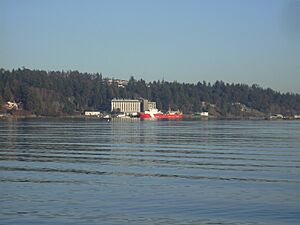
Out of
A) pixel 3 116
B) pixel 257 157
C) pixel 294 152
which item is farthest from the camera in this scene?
pixel 3 116

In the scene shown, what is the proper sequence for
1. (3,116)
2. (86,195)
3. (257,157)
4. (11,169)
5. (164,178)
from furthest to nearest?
(3,116)
(257,157)
(11,169)
(164,178)
(86,195)

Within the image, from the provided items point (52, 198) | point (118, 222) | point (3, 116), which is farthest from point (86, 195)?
point (3, 116)

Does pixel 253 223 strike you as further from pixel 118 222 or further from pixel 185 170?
pixel 185 170

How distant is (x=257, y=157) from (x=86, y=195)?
22.1m

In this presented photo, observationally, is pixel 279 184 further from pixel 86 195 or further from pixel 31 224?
pixel 31 224

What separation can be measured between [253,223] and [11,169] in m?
18.1

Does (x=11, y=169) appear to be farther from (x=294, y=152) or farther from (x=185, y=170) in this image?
(x=294, y=152)

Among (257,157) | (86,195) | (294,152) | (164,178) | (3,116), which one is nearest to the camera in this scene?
(86,195)

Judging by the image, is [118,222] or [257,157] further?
[257,157]

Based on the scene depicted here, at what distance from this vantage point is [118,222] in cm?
1992

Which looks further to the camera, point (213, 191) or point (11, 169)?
point (11, 169)

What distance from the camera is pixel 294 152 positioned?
49125 mm

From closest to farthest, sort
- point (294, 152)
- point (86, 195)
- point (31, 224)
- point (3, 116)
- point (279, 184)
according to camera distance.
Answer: point (31, 224)
point (86, 195)
point (279, 184)
point (294, 152)
point (3, 116)

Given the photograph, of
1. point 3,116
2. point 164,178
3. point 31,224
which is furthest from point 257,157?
point 3,116
